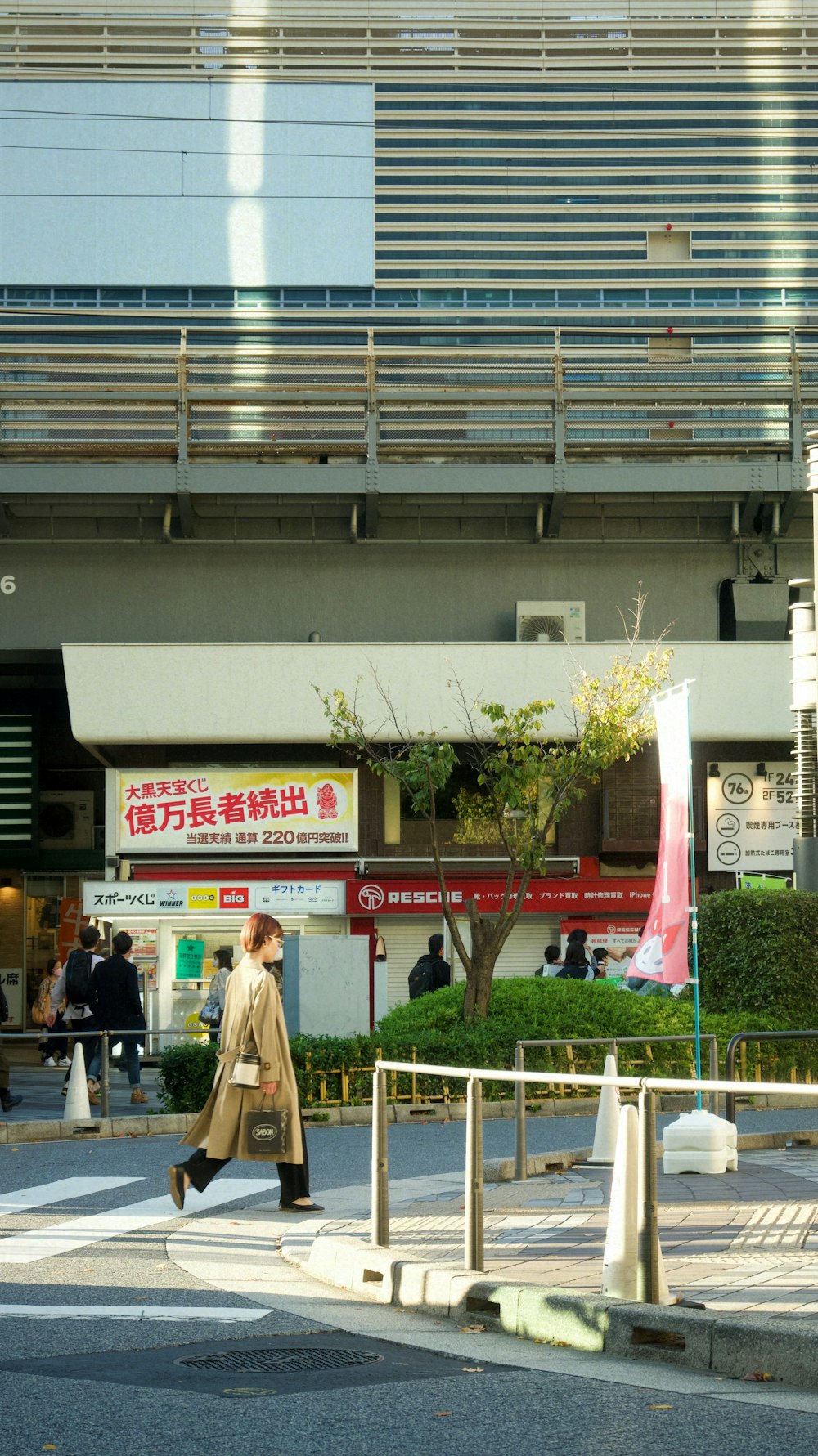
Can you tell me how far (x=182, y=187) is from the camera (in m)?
33.5

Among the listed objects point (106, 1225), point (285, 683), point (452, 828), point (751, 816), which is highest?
point (285, 683)

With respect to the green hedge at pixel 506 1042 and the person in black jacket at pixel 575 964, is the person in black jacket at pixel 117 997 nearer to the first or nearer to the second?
the green hedge at pixel 506 1042

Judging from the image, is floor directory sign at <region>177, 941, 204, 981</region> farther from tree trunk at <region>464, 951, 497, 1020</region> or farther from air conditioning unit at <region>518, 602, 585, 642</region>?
tree trunk at <region>464, 951, 497, 1020</region>

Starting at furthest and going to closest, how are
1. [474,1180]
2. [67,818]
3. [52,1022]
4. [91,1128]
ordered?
1. [67,818]
2. [52,1022]
3. [91,1128]
4. [474,1180]

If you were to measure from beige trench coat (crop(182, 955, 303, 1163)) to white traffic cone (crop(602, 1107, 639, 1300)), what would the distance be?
3321 mm

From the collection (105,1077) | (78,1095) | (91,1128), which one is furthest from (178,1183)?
(105,1077)

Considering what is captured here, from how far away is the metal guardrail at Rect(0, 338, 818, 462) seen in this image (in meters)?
30.6

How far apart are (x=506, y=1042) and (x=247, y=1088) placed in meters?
8.22

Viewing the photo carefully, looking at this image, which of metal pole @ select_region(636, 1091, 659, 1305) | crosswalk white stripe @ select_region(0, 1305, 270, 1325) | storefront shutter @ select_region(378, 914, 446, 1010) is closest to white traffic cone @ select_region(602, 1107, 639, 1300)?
metal pole @ select_region(636, 1091, 659, 1305)

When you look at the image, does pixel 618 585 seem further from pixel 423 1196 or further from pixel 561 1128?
pixel 423 1196

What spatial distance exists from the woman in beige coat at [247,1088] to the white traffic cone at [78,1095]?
Result: 6136 mm

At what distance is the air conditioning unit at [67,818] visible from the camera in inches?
1309

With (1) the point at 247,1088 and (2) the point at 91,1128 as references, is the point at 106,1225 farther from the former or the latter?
(2) the point at 91,1128

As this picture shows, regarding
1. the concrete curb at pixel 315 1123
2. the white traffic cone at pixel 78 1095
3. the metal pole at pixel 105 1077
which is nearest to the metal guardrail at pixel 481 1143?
the concrete curb at pixel 315 1123
